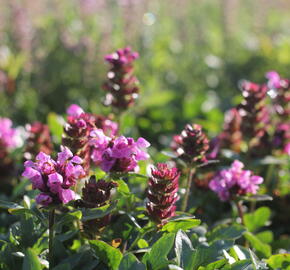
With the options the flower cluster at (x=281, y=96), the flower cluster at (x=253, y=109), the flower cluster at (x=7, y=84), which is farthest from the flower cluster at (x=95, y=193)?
the flower cluster at (x=7, y=84)

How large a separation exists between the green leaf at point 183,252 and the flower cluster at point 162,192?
9 centimetres

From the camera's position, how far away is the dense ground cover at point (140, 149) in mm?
1495

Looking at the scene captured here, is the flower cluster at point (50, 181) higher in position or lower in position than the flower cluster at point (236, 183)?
higher

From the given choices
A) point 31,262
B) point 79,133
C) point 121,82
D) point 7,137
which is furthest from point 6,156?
point 31,262

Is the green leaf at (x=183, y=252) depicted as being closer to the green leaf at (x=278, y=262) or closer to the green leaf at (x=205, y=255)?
the green leaf at (x=205, y=255)

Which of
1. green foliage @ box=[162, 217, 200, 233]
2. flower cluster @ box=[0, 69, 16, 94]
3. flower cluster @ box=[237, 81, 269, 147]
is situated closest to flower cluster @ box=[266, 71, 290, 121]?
flower cluster @ box=[237, 81, 269, 147]

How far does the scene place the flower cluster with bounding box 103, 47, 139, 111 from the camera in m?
2.20

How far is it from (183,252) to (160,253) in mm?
72

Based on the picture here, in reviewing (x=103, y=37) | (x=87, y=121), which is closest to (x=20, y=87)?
(x=103, y=37)

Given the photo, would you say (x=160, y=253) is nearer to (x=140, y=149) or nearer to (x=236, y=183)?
(x=236, y=183)

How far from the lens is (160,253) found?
4.78 feet

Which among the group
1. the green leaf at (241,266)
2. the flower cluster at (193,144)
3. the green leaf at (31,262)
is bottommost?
the green leaf at (241,266)

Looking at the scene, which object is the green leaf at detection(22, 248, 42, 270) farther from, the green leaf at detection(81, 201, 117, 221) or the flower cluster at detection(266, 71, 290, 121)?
the flower cluster at detection(266, 71, 290, 121)

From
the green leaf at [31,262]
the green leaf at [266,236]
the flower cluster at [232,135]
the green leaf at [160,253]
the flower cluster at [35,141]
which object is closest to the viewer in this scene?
the green leaf at [31,262]
